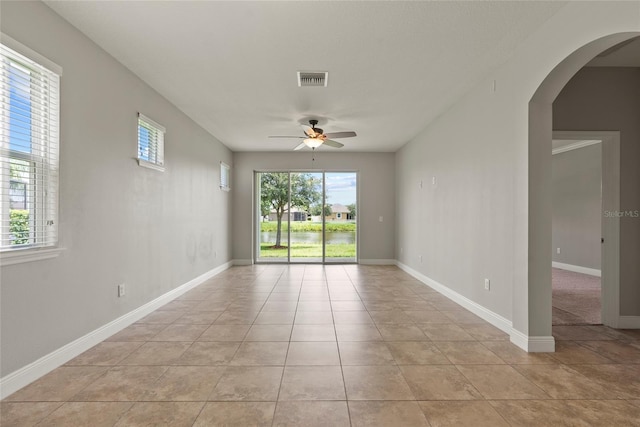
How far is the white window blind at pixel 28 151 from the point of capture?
86.2 inches

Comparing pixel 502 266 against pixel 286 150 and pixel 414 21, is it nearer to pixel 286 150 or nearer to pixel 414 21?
pixel 414 21

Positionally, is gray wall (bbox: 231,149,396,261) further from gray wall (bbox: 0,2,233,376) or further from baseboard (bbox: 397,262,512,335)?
gray wall (bbox: 0,2,233,376)

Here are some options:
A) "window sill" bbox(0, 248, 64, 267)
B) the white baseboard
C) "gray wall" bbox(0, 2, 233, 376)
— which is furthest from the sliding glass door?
"window sill" bbox(0, 248, 64, 267)

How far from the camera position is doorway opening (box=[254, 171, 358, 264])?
→ 26.9 ft

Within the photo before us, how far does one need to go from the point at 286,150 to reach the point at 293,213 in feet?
4.94

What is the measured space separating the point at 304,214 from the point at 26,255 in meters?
6.14

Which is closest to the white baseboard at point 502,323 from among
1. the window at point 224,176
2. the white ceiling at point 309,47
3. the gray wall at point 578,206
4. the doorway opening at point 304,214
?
the white ceiling at point 309,47

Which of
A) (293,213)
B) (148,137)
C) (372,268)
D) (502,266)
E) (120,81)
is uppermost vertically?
(120,81)

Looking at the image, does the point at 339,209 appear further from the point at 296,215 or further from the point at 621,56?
the point at 621,56

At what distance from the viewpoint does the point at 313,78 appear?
3787mm

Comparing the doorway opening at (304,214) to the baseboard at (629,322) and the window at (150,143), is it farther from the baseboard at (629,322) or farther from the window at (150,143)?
the baseboard at (629,322)

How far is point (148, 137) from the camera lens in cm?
408

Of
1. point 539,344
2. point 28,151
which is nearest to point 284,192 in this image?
point 28,151

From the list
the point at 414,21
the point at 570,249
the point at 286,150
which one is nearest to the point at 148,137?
the point at 414,21
